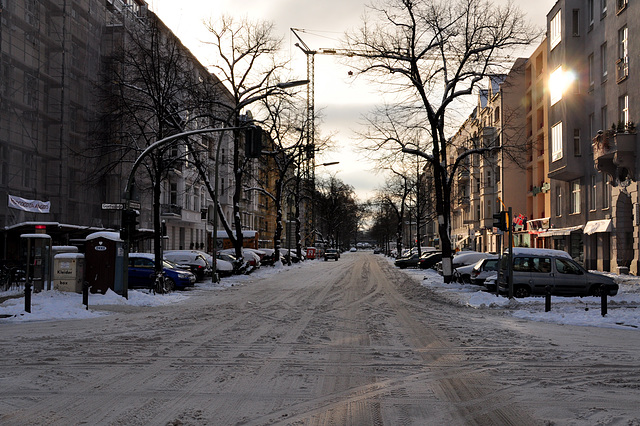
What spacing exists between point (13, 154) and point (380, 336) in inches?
1085

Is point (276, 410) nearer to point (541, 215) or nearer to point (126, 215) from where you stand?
point (126, 215)

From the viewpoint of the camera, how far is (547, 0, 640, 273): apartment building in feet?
104

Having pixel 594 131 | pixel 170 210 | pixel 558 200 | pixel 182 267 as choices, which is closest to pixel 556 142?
pixel 594 131

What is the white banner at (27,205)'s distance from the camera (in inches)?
1178

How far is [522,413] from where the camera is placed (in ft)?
20.7

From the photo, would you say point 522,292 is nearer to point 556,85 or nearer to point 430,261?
point 556,85

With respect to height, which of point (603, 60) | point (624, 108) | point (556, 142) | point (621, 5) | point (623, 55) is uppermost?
point (621, 5)

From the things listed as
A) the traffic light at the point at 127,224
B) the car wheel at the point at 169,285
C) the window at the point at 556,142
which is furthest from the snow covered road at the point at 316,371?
the window at the point at 556,142


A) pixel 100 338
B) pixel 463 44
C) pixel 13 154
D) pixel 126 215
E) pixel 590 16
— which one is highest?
pixel 590 16

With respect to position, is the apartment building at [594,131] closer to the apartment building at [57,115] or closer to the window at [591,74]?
the window at [591,74]

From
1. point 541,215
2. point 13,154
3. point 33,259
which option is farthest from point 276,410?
point 541,215

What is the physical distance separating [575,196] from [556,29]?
10.9 metres

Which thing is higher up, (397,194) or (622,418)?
(397,194)

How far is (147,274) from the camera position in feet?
83.0
